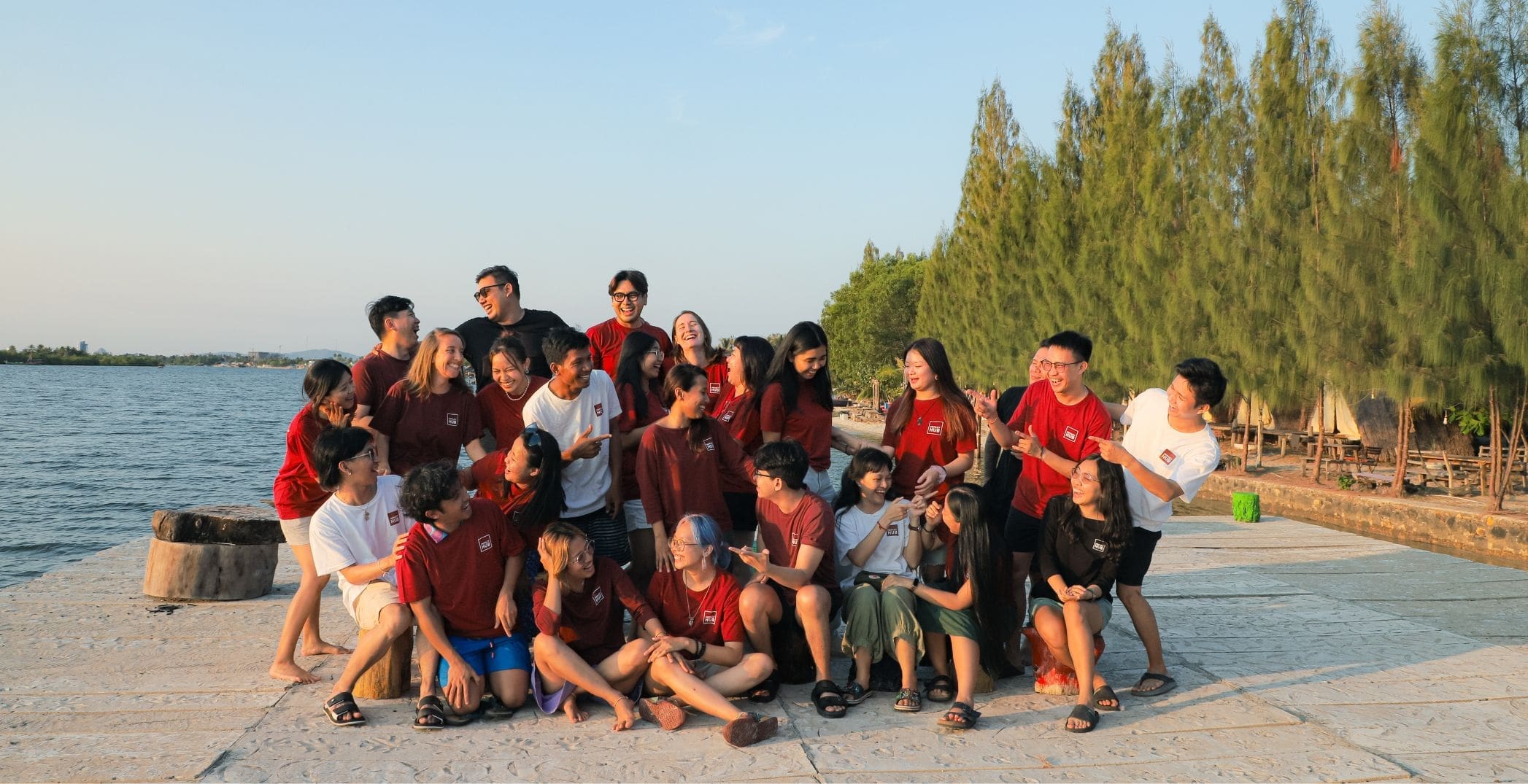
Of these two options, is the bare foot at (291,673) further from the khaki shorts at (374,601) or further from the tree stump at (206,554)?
the tree stump at (206,554)

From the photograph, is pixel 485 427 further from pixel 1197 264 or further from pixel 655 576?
pixel 1197 264

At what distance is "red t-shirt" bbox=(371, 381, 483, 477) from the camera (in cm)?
570

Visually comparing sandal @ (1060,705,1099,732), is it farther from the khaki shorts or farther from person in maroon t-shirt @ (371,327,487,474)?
person in maroon t-shirt @ (371,327,487,474)

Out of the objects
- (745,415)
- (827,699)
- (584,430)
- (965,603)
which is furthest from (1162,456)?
(584,430)

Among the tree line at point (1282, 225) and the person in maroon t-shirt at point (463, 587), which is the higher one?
the tree line at point (1282, 225)

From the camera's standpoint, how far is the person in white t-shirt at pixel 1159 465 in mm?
5195

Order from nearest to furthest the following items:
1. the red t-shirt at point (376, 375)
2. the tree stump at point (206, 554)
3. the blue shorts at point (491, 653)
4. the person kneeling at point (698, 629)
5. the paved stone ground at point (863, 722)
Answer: the paved stone ground at point (863, 722), the person kneeling at point (698, 629), the blue shorts at point (491, 653), the red t-shirt at point (376, 375), the tree stump at point (206, 554)

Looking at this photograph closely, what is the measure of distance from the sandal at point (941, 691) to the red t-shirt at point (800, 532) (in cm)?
69

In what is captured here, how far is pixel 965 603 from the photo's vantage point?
5.08 m

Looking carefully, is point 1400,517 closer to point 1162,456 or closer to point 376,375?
point 1162,456

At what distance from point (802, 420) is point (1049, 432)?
4.54 feet

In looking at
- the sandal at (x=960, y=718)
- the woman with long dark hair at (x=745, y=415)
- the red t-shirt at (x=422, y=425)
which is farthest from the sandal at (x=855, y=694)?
the red t-shirt at (x=422, y=425)

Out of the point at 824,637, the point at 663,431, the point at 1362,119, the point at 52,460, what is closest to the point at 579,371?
the point at 663,431

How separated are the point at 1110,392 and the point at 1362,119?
10.8 m
